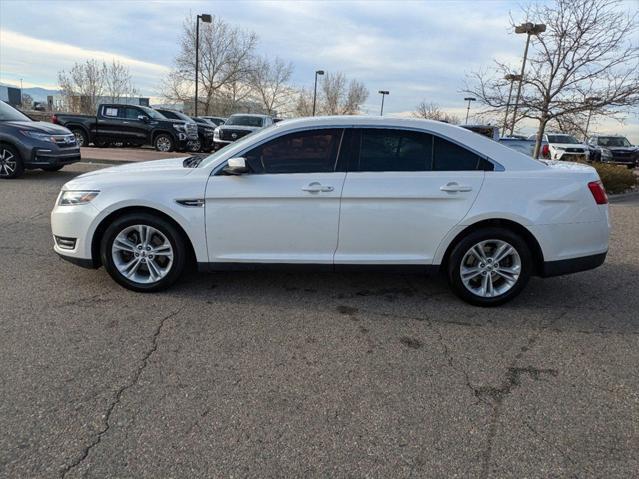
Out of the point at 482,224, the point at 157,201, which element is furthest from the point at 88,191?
the point at 482,224

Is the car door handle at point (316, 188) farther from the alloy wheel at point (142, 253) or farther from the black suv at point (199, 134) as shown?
the black suv at point (199, 134)

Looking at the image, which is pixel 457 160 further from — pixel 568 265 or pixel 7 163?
pixel 7 163

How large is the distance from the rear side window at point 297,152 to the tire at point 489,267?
1.43 meters

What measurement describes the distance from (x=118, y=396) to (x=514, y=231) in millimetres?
3395

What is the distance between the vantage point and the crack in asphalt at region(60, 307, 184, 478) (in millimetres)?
2186

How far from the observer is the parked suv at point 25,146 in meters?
9.55

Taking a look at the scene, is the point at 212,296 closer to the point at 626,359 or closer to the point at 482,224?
the point at 482,224

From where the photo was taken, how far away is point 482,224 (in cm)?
412

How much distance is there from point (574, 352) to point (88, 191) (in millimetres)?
4206

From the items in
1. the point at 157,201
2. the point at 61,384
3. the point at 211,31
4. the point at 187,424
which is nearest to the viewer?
the point at 187,424

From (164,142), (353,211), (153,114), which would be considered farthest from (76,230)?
(153,114)

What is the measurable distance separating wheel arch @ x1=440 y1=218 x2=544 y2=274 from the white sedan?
0.04 ft

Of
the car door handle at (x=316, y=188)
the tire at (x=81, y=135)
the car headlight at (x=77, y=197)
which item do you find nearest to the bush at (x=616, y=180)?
the car door handle at (x=316, y=188)

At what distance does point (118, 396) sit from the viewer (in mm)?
2721
